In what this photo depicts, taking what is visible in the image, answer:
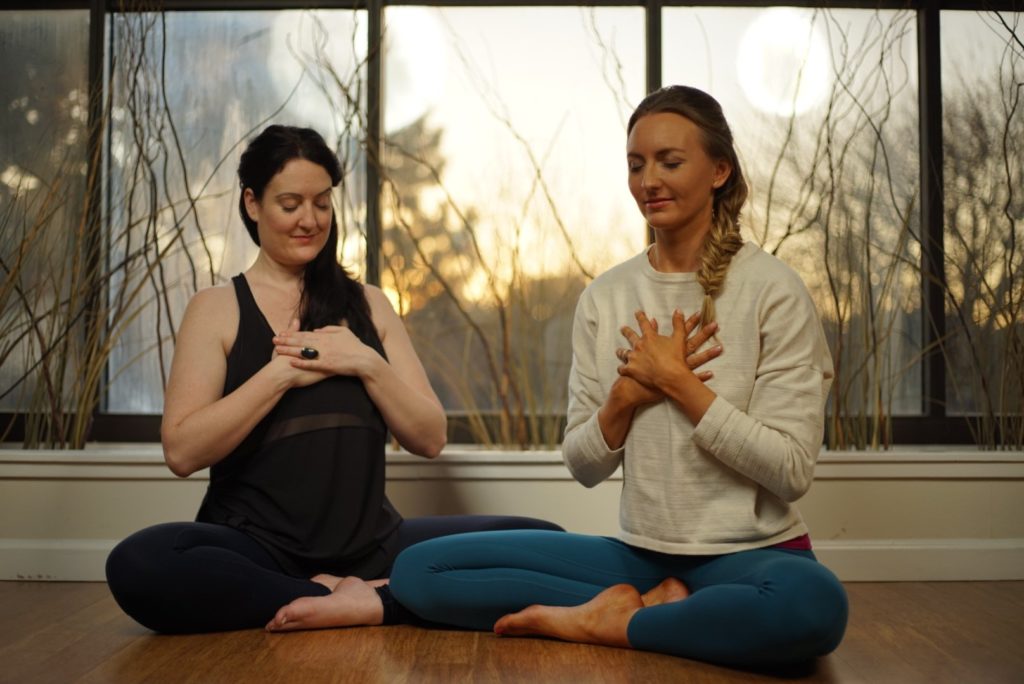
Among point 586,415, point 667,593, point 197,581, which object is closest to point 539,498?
point 586,415

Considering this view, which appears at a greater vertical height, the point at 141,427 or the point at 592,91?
the point at 592,91

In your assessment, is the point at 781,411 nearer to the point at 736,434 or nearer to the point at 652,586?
the point at 736,434

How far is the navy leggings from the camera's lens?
2166mm

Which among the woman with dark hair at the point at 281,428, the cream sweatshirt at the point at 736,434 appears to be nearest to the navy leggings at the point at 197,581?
the woman with dark hair at the point at 281,428

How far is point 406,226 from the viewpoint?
3.29 meters

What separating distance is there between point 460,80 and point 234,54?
2.35ft

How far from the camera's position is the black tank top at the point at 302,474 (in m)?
2.33

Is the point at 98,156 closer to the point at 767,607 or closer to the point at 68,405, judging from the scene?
the point at 68,405

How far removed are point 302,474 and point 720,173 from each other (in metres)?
1.06

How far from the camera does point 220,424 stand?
223 centimetres

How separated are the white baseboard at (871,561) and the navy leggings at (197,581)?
0.82 metres

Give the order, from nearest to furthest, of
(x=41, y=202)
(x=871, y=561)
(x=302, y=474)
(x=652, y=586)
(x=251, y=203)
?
(x=652, y=586), (x=302, y=474), (x=251, y=203), (x=871, y=561), (x=41, y=202)

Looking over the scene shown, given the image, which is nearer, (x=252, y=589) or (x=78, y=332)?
(x=252, y=589)

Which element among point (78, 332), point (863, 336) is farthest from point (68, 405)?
point (863, 336)
